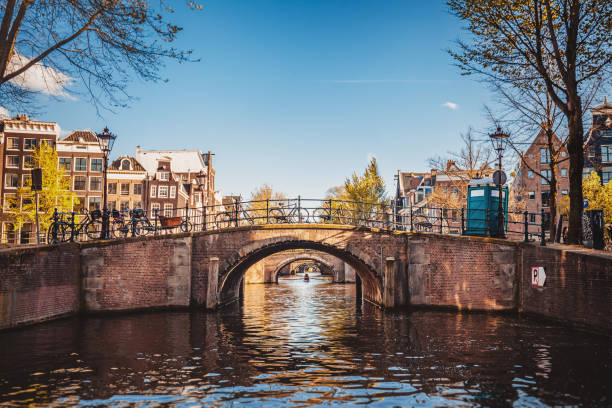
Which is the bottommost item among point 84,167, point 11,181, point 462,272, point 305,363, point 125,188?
point 305,363

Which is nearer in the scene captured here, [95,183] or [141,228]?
[141,228]

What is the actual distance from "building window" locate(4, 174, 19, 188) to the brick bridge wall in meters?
26.9

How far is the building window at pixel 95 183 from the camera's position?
41.4 m

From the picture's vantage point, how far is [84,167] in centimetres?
4150

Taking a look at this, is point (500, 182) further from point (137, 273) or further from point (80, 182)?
point (80, 182)

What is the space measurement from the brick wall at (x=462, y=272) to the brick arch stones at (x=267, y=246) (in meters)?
0.81

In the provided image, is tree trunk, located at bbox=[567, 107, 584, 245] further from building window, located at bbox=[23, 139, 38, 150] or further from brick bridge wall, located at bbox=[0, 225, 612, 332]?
building window, located at bbox=[23, 139, 38, 150]

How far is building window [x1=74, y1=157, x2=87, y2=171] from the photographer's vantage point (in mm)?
41500

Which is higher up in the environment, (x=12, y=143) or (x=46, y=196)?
(x=12, y=143)

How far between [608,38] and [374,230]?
9.29 m

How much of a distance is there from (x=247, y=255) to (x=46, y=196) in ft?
62.2

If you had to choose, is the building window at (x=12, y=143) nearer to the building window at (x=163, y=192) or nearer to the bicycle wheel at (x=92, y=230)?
the building window at (x=163, y=192)

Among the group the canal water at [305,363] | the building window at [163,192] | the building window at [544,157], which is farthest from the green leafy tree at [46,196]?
the building window at [544,157]

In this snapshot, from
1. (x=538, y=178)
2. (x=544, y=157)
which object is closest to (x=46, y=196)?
(x=538, y=178)
